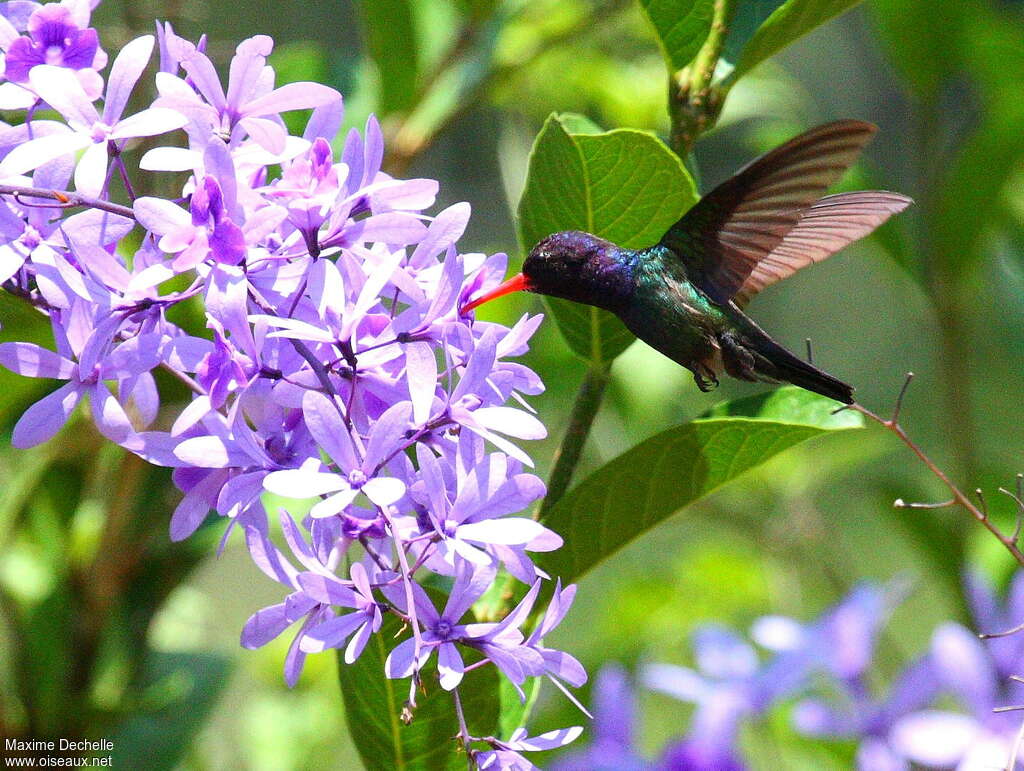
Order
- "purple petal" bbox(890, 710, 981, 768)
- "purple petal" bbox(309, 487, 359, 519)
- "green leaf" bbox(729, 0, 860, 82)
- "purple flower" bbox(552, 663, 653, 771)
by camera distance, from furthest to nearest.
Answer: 1. "purple flower" bbox(552, 663, 653, 771)
2. "purple petal" bbox(890, 710, 981, 768)
3. "green leaf" bbox(729, 0, 860, 82)
4. "purple petal" bbox(309, 487, 359, 519)

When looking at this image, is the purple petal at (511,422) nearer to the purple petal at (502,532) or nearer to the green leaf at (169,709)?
the purple petal at (502,532)

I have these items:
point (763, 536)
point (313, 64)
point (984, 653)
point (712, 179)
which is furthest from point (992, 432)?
point (313, 64)

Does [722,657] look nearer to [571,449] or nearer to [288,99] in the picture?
[571,449]

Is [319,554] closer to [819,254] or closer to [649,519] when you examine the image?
[649,519]

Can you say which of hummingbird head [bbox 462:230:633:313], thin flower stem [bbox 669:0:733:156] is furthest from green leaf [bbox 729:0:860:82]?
hummingbird head [bbox 462:230:633:313]

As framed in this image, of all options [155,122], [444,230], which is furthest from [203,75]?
[444,230]

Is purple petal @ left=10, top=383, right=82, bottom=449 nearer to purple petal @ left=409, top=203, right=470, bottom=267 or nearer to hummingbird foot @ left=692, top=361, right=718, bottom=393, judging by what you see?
purple petal @ left=409, top=203, right=470, bottom=267
